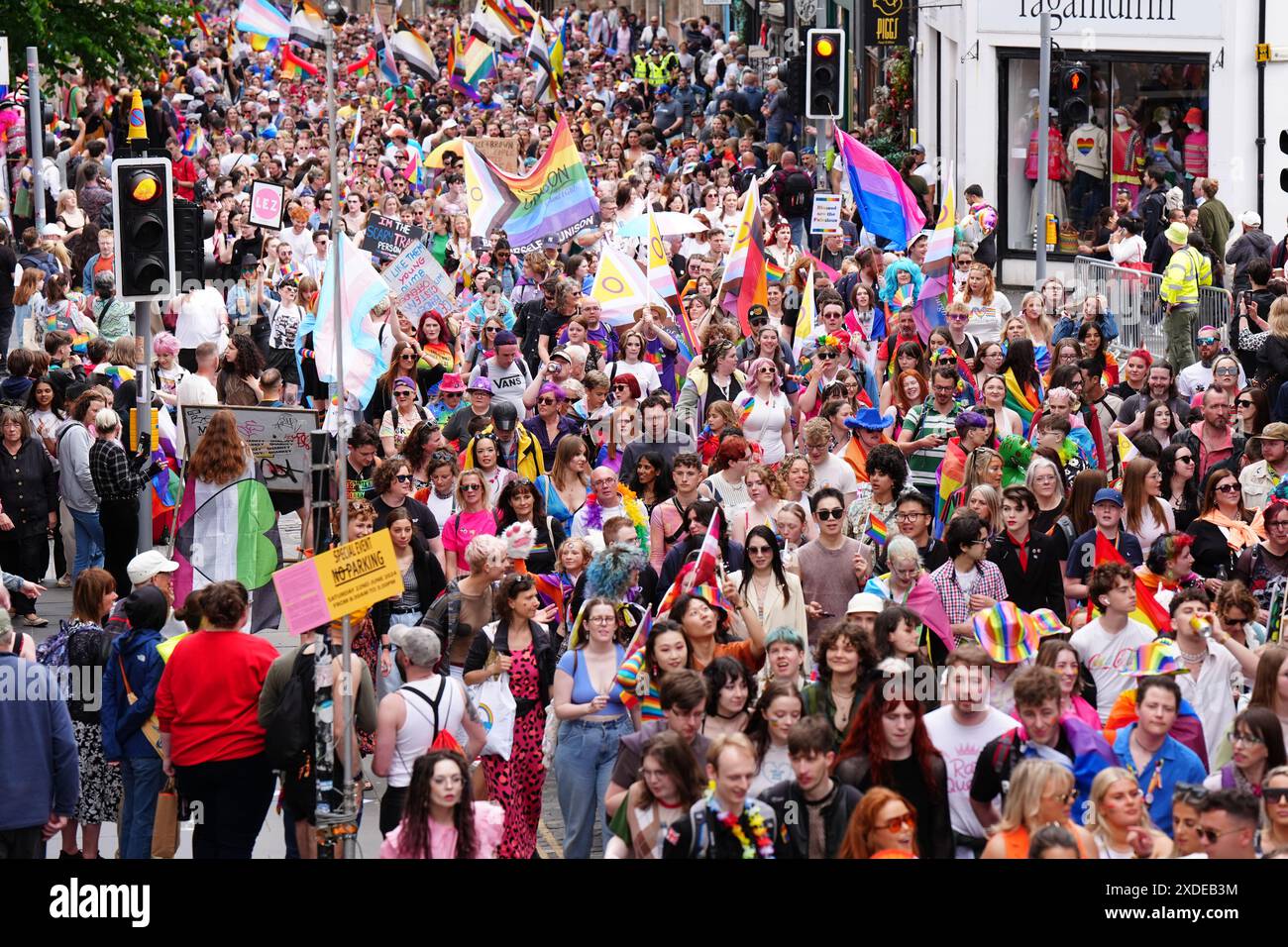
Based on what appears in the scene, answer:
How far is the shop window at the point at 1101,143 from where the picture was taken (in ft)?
94.1

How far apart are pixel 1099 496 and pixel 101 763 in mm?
5084

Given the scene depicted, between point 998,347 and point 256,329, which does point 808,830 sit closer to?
point 998,347

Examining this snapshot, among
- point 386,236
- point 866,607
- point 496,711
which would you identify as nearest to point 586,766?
point 496,711

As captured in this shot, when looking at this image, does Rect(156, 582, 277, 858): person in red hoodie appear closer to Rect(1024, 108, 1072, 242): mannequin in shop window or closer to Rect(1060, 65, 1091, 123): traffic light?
Rect(1060, 65, 1091, 123): traffic light

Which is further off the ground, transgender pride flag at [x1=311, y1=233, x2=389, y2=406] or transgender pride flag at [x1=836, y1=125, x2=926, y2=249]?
transgender pride flag at [x1=836, y1=125, x2=926, y2=249]

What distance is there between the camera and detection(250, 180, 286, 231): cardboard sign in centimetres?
2286

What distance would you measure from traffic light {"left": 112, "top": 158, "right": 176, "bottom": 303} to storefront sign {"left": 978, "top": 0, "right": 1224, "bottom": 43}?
56.3 ft

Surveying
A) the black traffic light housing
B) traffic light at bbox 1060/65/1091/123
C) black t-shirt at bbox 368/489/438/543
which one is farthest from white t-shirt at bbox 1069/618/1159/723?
the black traffic light housing

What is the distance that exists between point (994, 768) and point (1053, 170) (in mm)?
22247

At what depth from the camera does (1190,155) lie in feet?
93.9

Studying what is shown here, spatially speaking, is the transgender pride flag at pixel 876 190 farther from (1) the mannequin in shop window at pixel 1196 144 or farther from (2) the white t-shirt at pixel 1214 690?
(2) the white t-shirt at pixel 1214 690

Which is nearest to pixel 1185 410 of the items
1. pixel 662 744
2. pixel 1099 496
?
pixel 1099 496

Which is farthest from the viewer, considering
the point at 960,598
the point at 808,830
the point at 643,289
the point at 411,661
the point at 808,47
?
the point at 808,47

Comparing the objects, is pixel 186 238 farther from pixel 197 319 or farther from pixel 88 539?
pixel 197 319
